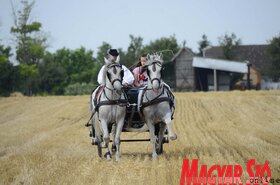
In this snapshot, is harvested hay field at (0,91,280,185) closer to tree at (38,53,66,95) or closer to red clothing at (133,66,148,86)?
red clothing at (133,66,148,86)

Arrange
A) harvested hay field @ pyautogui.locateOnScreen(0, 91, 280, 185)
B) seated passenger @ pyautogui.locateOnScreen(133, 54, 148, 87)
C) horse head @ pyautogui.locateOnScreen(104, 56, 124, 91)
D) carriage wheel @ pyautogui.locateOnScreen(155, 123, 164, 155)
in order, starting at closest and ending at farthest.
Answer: harvested hay field @ pyautogui.locateOnScreen(0, 91, 280, 185)
horse head @ pyautogui.locateOnScreen(104, 56, 124, 91)
seated passenger @ pyautogui.locateOnScreen(133, 54, 148, 87)
carriage wheel @ pyautogui.locateOnScreen(155, 123, 164, 155)

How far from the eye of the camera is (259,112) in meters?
31.8

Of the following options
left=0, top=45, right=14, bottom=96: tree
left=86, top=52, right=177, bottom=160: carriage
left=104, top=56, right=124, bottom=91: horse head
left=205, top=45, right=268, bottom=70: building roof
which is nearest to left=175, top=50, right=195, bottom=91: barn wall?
left=205, top=45, right=268, bottom=70: building roof

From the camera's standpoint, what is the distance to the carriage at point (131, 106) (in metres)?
14.1

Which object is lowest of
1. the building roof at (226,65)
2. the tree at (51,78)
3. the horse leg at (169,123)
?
the tree at (51,78)

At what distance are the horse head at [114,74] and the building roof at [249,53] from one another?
69.8 m


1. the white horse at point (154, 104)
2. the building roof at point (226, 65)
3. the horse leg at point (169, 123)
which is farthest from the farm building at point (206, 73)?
the horse leg at point (169, 123)

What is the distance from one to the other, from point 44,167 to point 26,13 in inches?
2256

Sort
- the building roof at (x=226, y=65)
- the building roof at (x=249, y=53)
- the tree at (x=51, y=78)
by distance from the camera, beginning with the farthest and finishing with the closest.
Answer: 1. the building roof at (x=249, y=53)
2. the tree at (x=51, y=78)
3. the building roof at (x=226, y=65)

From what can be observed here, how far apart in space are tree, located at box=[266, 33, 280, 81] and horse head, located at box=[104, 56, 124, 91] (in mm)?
61090

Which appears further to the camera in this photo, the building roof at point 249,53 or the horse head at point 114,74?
the building roof at point 249,53

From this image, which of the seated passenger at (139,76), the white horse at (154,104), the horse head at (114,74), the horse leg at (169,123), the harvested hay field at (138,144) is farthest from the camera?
the seated passenger at (139,76)

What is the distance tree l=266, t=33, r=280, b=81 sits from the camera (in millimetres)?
72938

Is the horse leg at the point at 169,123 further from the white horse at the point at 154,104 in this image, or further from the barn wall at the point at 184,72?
the barn wall at the point at 184,72
